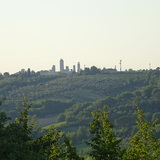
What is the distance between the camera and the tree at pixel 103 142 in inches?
1347

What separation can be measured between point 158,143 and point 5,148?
13.4 m

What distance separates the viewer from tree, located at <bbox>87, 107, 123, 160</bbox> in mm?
34219

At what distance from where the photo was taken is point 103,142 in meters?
34.8

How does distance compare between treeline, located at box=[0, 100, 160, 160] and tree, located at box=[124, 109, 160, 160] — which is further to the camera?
tree, located at box=[124, 109, 160, 160]

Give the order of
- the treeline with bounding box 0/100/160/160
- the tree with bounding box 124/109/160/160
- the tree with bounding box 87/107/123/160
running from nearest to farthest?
the treeline with bounding box 0/100/160/160 → the tree with bounding box 87/107/123/160 → the tree with bounding box 124/109/160/160

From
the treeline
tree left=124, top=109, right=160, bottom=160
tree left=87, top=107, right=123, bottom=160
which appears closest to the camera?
the treeline

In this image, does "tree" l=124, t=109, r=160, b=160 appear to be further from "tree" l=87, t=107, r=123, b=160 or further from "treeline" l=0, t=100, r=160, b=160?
"tree" l=87, t=107, r=123, b=160

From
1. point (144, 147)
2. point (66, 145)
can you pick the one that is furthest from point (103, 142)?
point (144, 147)

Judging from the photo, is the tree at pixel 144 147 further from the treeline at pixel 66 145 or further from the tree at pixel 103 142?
the tree at pixel 103 142

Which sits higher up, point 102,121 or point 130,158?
point 102,121

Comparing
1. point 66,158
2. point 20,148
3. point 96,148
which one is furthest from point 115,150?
point 20,148

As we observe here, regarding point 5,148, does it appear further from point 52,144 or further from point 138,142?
point 138,142

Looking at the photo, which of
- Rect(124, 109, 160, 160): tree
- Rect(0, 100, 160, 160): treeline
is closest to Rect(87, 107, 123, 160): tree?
Rect(0, 100, 160, 160): treeline

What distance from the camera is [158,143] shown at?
132 feet
